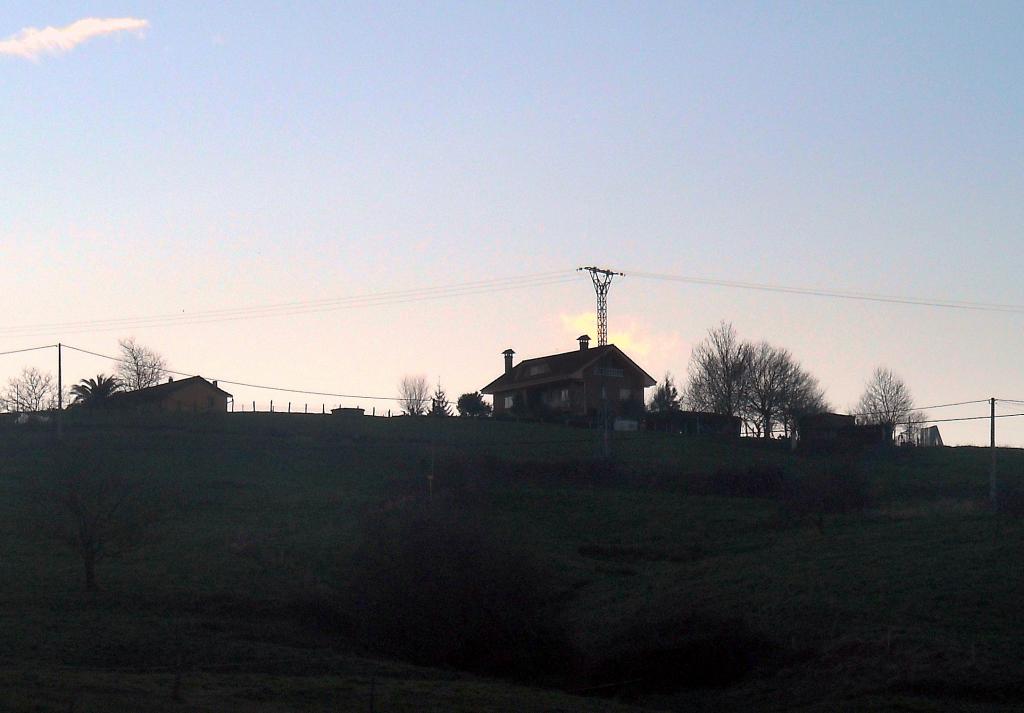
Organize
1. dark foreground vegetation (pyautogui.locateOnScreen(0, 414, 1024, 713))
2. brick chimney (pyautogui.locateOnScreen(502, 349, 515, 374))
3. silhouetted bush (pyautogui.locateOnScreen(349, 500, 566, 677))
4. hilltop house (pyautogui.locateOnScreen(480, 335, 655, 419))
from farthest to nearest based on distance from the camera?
brick chimney (pyautogui.locateOnScreen(502, 349, 515, 374)) < hilltop house (pyautogui.locateOnScreen(480, 335, 655, 419)) < silhouetted bush (pyautogui.locateOnScreen(349, 500, 566, 677)) < dark foreground vegetation (pyautogui.locateOnScreen(0, 414, 1024, 713))

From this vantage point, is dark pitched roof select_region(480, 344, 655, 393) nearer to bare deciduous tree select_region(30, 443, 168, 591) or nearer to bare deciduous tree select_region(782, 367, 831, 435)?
bare deciduous tree select_region(782, 367, 831, 435)

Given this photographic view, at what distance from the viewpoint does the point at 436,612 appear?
30.1m

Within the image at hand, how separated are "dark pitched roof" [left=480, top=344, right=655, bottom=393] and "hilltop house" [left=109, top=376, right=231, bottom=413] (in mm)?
26133

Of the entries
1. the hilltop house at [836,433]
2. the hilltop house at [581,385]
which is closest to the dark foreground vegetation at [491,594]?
the hilltop house at [836,433]

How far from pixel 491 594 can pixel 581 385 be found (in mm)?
60440

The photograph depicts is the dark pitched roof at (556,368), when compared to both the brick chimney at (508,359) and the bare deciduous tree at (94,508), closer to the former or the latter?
the brick chimney at (508,359)

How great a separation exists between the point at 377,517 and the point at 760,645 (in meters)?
11.6

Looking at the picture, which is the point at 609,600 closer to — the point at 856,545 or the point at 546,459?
the point at 856,545

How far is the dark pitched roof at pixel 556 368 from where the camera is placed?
90.4 metres

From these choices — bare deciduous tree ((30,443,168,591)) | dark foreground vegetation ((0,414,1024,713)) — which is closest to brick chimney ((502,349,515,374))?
dark foreground vegetation ((0,414,1024,713))

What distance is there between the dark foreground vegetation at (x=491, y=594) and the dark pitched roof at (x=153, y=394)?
23545 mm

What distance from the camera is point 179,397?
82625mm

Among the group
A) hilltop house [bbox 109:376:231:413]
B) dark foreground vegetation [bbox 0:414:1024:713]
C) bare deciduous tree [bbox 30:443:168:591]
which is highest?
hilltop house [bbox 109:376:231:413]

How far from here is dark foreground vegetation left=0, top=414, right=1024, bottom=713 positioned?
2336cm
